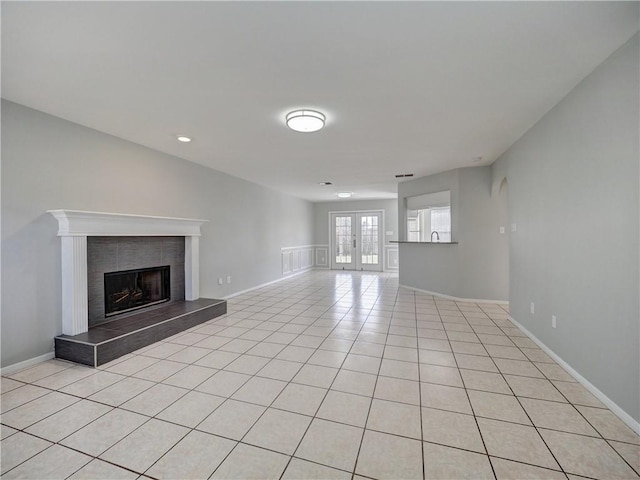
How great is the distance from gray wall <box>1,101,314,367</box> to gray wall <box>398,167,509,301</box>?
4.42 meters

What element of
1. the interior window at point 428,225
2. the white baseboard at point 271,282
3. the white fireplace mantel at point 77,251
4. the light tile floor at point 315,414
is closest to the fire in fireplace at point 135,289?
the white fireplace mantel at point 77,251

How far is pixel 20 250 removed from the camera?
8.73ft

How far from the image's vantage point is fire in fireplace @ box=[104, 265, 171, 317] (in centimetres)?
353

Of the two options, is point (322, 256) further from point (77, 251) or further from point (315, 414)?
point (315, 414)

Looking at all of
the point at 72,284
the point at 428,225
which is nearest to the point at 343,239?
the point at 428,225

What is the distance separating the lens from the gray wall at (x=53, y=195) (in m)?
2.61

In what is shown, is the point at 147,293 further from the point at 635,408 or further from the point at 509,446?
the point at 635,408

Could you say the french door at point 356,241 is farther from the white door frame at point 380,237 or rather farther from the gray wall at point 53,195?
the gray wall at point 53,195

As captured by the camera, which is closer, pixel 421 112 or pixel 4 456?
pixel 4 456

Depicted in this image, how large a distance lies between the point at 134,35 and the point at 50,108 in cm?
176

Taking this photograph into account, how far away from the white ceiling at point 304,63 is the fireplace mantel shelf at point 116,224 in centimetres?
100

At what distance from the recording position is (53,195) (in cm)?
293

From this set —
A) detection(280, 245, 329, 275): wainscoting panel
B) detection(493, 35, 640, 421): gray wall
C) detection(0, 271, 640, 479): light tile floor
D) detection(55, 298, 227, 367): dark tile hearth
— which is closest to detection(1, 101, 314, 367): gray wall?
detection(55, 298, 227, 367): dark tile hearth

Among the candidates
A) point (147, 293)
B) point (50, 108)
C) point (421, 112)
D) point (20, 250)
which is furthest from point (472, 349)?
point (50, 108)
